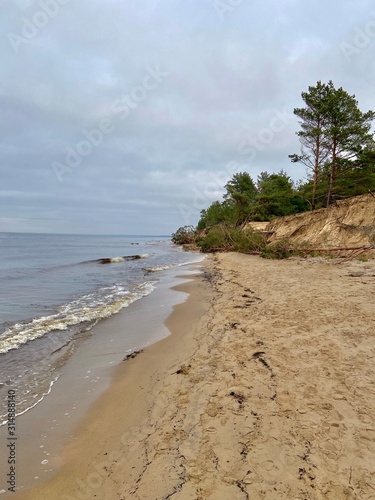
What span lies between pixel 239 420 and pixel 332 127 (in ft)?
84.6

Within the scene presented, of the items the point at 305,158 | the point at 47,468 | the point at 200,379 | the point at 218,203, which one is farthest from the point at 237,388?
the point at 218,203

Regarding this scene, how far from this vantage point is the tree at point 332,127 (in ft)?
77.9

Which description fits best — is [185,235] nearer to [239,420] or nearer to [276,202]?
[276,202]

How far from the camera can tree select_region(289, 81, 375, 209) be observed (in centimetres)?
2373

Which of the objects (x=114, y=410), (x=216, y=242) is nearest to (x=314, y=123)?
(x=216, y=242)

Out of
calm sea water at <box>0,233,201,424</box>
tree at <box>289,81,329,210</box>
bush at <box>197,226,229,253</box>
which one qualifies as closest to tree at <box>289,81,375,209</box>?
tree at <box>289,81,329,210</box>

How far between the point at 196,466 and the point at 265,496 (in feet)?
2.29

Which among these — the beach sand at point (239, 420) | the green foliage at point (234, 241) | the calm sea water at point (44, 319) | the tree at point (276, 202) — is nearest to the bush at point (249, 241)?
the green foliage at point (234, 241)

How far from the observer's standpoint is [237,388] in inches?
163

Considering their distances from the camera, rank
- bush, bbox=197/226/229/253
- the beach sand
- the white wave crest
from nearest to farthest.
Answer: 1. the beach sand
2. the white wave crest
3. bush, bbox=197/226/229/253

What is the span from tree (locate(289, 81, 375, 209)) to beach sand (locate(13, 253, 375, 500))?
2214 cm

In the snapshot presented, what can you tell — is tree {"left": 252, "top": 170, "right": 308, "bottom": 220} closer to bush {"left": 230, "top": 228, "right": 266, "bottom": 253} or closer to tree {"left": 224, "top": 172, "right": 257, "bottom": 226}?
tree {"left": 224, "top": 172, "right": 257, "bottom": 226}

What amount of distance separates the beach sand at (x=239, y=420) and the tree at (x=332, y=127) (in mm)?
22138

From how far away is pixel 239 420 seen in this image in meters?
3.41
